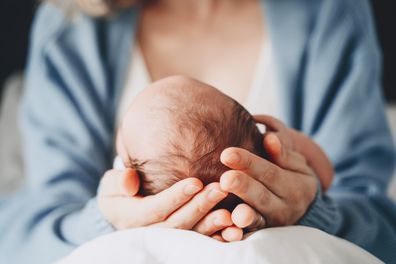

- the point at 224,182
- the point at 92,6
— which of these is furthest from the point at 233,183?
the point at 92,6

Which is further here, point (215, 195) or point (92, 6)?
point (92, 6)

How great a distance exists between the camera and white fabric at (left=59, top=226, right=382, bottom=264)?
0.47 metres

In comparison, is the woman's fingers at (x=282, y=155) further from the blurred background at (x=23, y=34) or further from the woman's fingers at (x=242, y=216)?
the blurred background at (x=23, y=34)

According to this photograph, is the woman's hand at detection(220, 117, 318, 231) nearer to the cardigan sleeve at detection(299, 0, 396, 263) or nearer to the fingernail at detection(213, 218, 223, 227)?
the fingernail at detection(213, 218, 223, 227)

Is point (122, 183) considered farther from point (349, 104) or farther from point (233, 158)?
point (349, 104)

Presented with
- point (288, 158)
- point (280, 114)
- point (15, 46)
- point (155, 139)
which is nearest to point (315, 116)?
point (280, 114)

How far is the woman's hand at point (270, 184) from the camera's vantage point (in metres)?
0.49

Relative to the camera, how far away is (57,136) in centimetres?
93

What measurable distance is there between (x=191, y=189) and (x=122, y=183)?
0.09m

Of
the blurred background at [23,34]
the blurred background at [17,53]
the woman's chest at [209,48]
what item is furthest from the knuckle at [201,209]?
the blurred background at [23,34]

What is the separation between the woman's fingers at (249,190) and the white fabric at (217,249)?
0.11ft

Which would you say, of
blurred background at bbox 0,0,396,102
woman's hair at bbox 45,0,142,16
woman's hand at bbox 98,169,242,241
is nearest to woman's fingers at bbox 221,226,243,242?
woman's hand at bbox 98,169,242,241

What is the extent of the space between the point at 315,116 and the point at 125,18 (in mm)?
414

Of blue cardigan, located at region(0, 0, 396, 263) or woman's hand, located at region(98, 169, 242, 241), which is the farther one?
blue cardigan, located at region(0, 0, 396, 263)
